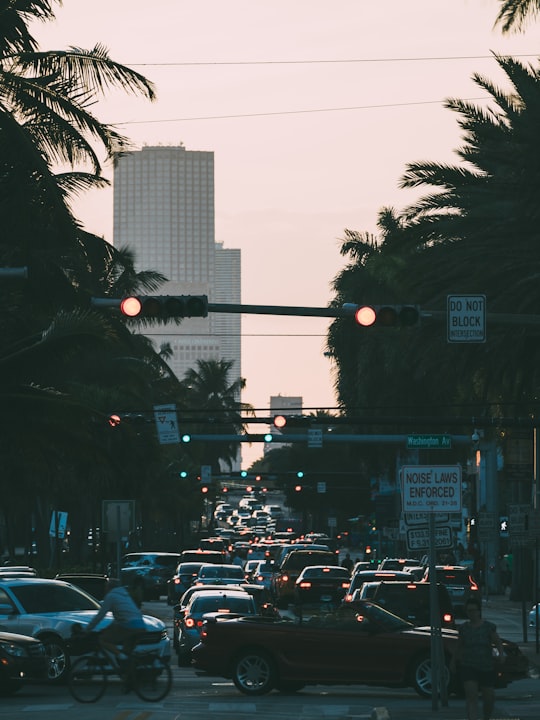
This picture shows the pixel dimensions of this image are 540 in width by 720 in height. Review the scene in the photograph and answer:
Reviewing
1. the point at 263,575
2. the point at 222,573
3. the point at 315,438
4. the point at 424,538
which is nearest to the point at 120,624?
the point at 424,538

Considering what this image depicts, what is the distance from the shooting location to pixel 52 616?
24.9m

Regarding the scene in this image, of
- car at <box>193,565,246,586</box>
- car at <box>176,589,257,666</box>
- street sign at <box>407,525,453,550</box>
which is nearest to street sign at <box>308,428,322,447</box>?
car at <box>193,565,246,586</box>

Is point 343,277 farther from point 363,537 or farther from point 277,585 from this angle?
point 363,537

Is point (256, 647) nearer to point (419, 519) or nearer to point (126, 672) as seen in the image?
point (126, 672)

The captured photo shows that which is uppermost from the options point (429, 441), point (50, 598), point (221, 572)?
point (429, 441)

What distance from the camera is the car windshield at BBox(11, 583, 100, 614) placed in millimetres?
25328

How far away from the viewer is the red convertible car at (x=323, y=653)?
22781 mm

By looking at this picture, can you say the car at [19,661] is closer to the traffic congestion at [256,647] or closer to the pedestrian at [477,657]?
the traffic congestion at [256,647]

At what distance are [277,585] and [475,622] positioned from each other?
111 feet

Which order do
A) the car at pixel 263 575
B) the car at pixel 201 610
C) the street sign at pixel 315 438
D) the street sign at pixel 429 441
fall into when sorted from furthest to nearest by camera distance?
the street sign at pixel 315 438 → the car at pixel 263 575 → the street sign at pixel 429 441 → the car at pixel 201 610

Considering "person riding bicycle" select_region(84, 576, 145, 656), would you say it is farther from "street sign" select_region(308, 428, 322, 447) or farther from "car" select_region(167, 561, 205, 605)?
"street sign" select_region(308, 428, 322, 447)

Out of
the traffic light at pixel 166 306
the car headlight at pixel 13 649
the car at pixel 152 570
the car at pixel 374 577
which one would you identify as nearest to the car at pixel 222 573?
the car at pixel 374 577

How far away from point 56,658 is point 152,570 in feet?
111

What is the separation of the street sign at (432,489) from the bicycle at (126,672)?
4331 mm
